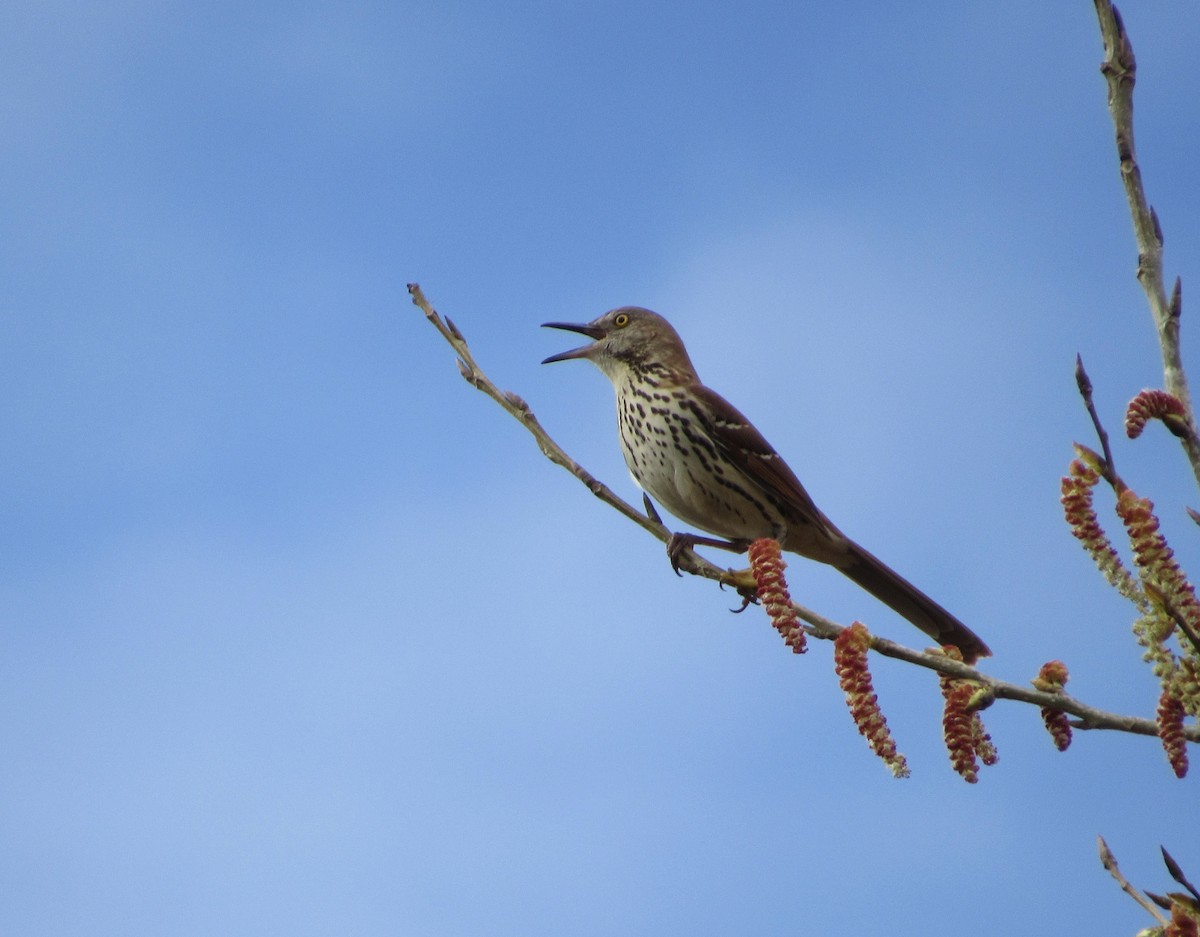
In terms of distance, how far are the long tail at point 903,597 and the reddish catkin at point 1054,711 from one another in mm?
2969

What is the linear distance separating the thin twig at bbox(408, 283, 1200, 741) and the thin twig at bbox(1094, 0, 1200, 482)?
554 millimetres

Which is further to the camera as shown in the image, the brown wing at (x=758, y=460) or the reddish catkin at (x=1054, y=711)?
the brown wing at (x=758, y=460)

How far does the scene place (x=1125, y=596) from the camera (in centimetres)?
210

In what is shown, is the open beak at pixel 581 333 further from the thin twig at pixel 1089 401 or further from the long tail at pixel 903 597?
the thin twig at pixel 1089 401

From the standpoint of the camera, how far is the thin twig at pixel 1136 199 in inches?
81.7

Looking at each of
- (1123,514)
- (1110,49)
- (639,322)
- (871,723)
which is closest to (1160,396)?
→ (1123,514)

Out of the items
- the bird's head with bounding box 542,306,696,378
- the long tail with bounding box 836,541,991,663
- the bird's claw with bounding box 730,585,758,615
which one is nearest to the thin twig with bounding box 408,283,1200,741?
the bird's claw with bounding box 730,585,758,615

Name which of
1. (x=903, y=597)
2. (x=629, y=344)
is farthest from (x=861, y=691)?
(x=629, y=344)

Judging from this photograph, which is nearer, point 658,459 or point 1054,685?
point 1054,685

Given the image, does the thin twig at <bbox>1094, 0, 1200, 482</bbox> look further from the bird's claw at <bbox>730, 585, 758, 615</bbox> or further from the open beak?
the open beak

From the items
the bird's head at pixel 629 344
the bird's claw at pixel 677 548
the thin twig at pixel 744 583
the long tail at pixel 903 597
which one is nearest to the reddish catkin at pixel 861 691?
the thin twig at pixel 744 583

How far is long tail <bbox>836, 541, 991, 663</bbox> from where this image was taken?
18.9ft

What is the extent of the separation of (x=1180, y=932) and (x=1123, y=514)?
2.02ft

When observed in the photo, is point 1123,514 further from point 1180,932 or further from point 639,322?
point 639,322
